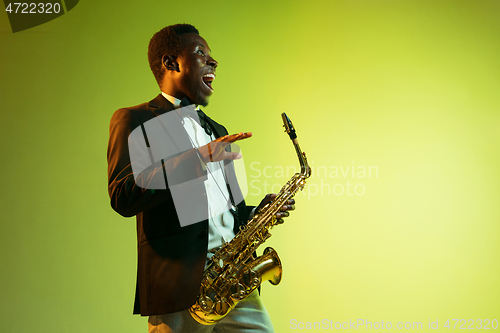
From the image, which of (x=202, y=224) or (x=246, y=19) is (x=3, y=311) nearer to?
(x=202, y=224)

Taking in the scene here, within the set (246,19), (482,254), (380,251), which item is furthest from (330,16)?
(482,254)

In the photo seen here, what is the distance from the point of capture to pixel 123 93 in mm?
2584

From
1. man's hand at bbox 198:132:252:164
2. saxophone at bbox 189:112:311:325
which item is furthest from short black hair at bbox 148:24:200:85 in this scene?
saxophone at bbox 189:112:311:325

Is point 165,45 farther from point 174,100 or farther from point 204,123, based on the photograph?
point 204,123

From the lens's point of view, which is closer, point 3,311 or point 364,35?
point 3,311

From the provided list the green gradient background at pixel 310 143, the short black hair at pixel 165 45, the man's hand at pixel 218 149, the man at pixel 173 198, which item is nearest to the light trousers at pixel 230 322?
the man at pixel 173 198

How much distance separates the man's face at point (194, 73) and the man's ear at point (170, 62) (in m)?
0.01

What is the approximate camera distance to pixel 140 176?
50.3 inches

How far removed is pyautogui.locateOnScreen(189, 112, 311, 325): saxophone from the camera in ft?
4.83

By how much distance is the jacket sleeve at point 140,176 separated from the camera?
4.03 feet

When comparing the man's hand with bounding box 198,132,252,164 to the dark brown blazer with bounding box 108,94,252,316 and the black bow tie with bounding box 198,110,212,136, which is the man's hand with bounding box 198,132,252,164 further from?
the black bow tie with bounding box 198,110,212,136

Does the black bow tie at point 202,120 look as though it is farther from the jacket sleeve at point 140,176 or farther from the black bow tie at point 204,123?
the jacket sleeve at point 140,176

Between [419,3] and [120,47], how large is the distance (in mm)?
2077

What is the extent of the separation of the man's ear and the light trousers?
Answer: 942 mm
